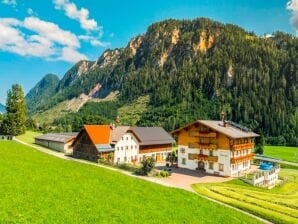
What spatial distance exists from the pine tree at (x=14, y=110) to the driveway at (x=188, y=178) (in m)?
52.0

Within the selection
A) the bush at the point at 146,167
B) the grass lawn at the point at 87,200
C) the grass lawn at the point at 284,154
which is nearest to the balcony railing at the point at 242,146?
the bush at the point at 146,167

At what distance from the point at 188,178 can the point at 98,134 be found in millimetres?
23935

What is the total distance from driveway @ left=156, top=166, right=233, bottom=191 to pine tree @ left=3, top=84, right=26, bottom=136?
171 feet

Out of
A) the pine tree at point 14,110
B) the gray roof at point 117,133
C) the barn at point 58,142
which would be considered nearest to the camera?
the gray roof at point 117,133

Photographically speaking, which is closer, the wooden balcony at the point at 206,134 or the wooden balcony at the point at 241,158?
the wooden balcony at the point at 241,158

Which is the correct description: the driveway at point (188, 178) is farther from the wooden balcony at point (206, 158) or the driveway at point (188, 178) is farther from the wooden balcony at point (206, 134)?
the wooden balcony at point (206, 134)

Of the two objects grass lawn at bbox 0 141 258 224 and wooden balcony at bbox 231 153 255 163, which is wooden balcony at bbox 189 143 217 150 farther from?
grass lawn at bbox 0 141 258 224

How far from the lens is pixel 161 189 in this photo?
3884cm

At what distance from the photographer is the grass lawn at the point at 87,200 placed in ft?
77.8

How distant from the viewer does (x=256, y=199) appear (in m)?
45.2

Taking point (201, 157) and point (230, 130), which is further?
point (230, 130)

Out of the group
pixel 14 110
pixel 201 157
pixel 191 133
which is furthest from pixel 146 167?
pixel 14 110

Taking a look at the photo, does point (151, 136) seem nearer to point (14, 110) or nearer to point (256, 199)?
point (14, 110)

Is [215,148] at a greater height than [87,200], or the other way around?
[215,148]
